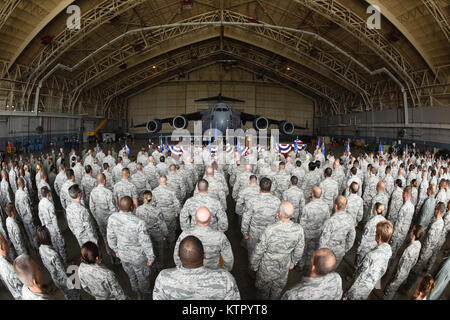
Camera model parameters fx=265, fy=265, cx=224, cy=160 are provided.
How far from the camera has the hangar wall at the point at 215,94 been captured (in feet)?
120

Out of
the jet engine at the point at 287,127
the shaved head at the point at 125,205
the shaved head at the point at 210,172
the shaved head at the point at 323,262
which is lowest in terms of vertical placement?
the shaved head at the point at 323,262

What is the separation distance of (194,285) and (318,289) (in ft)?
3.64

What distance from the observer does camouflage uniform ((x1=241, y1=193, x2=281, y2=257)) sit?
4.34m

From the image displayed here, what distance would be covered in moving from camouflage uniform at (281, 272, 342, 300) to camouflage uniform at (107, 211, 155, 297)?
7.04 feet

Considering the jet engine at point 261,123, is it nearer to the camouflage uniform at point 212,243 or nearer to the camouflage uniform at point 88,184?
the camouflage uniform at point 88,184

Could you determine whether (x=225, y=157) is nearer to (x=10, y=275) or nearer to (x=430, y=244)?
(x=430, y=244)

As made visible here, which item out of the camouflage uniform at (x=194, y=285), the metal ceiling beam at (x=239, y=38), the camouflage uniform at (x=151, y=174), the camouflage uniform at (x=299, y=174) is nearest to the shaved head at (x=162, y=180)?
the camouflage uniform at (x=151, y=174)

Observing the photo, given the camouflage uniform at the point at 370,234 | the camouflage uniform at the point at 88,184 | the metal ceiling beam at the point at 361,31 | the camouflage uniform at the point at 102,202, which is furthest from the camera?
the metal ceiling beam at the point at 361,31

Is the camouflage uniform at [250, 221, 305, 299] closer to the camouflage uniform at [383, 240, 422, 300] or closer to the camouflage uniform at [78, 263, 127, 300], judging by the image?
the camouflage uniform at [383, 240, 422, 300]

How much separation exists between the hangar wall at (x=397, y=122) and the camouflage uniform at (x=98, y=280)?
867 inches

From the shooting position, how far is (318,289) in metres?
2.38

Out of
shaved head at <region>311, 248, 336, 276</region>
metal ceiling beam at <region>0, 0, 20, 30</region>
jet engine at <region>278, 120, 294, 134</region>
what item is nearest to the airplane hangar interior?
shaved head at <region>311, 248, 336, 276</region>
